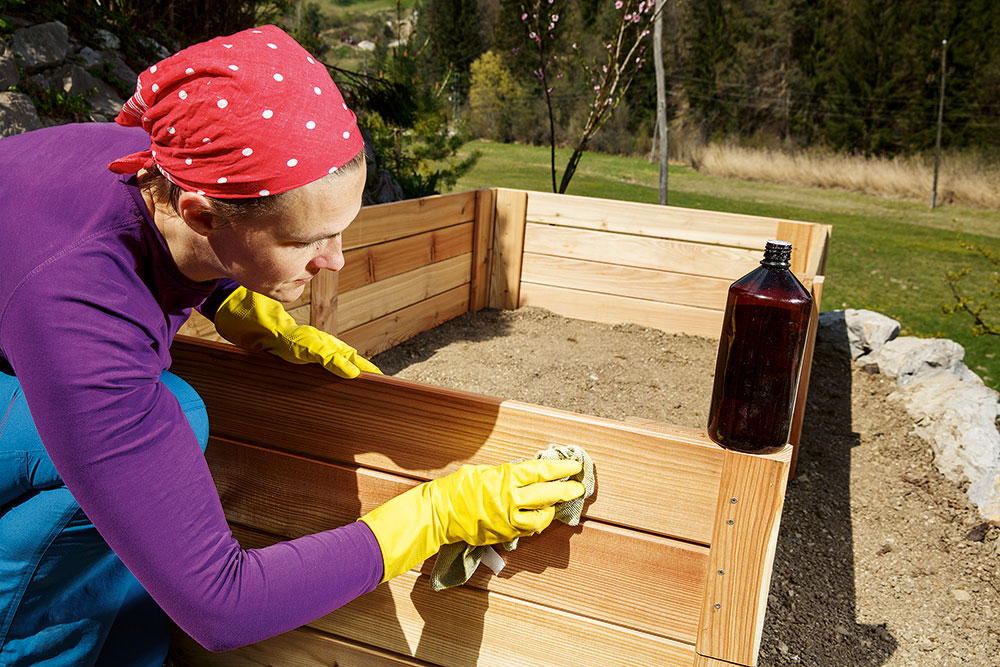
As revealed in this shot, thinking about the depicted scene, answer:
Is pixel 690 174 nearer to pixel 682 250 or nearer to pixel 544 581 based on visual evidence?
pixel 682 250

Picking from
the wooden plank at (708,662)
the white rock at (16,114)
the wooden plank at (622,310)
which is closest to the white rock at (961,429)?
the wooden plank at (622,310)

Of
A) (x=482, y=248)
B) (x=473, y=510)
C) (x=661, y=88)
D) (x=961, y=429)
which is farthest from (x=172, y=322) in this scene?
(x=661, y=88)

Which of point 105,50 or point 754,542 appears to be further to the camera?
point 105,50

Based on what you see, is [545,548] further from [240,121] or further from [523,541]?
[240,121]

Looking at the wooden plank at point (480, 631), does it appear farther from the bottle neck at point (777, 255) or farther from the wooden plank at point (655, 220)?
the wooden plank at point (655, 220)

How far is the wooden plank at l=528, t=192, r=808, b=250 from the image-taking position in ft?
11.6

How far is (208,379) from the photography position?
1.43 metres

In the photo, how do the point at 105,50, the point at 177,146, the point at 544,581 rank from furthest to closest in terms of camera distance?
the point at 105,50
the point at 544,581
the point at 177,146

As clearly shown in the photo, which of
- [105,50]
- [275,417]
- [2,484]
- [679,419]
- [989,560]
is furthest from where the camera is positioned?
[105,50]

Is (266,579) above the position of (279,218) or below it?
below

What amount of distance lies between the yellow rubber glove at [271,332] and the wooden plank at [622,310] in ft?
7.88

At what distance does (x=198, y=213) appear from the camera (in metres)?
0.97

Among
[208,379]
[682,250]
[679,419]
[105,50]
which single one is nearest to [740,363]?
[208,379]

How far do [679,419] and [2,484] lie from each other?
2.25 meters
